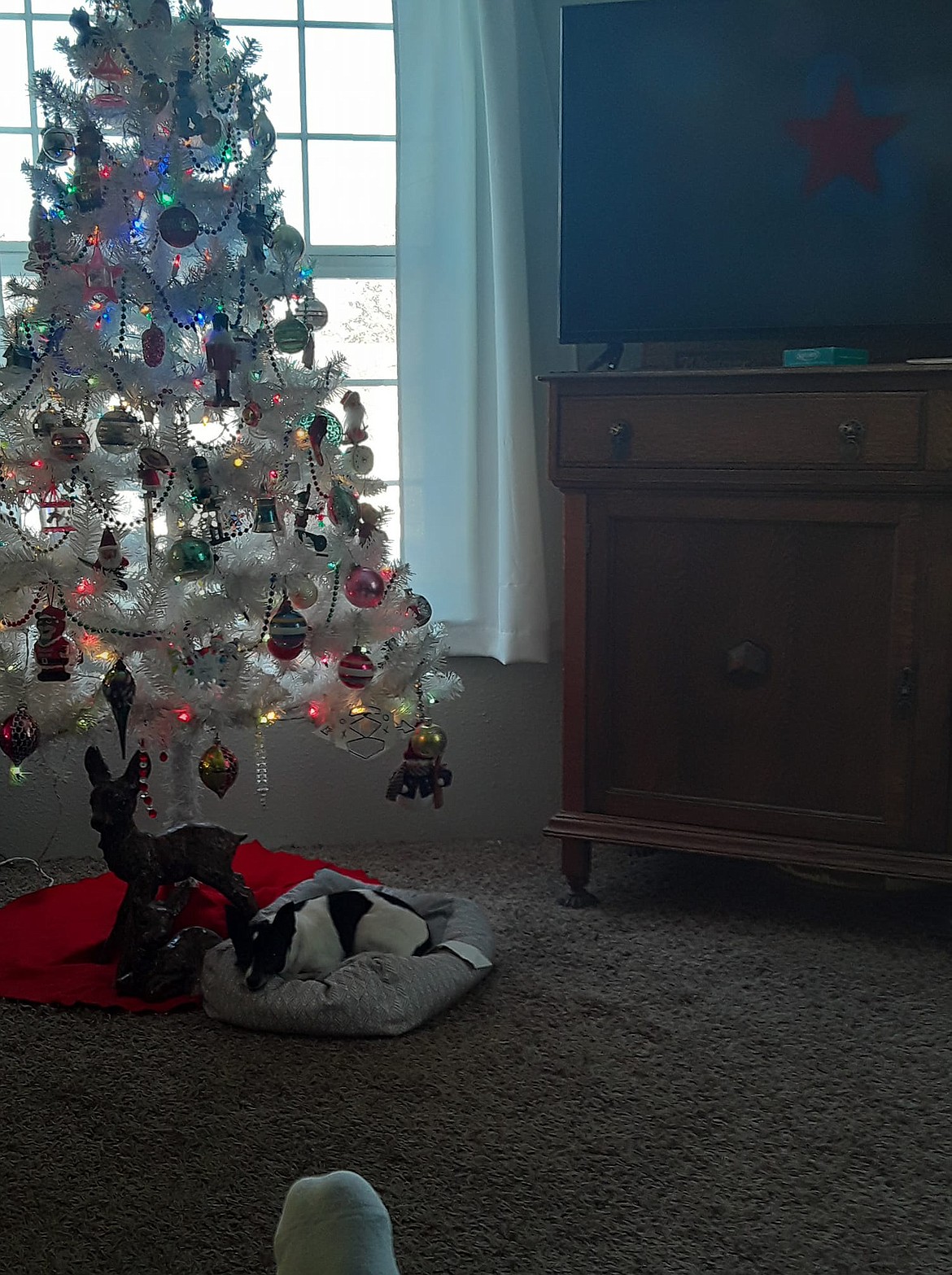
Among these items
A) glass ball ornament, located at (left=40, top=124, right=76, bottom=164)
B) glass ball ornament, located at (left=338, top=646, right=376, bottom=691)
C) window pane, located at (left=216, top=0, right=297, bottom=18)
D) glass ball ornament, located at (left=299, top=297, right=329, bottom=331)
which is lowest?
glass ball ornament, located at (left=338, top=646, right=376, bottom=691)

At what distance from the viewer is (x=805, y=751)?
7.60 ft

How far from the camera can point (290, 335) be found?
2242 mm

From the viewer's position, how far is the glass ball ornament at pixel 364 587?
7.52 ft

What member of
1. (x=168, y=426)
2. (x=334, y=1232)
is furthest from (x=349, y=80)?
(x=334, y=1232)

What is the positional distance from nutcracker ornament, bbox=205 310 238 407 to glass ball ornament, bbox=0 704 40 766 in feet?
2.11

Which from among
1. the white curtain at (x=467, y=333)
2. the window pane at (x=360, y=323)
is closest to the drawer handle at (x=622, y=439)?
the white curtain at (x=467, y=333)

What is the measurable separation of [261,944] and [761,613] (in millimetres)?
1073

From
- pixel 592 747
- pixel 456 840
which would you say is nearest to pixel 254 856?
pixel 456 840

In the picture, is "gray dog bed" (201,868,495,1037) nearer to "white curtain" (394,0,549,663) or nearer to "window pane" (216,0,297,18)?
"white curtain" (394,0,549,663)

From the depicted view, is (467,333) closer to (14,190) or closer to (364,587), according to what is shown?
(364,587)

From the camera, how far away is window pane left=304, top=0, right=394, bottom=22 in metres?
2.81

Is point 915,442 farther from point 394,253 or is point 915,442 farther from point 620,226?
point 394,253

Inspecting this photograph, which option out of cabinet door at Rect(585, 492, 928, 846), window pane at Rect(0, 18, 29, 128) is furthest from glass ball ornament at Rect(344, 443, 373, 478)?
window pane at Rect(0, 18, 29, 128)

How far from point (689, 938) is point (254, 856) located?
979 millimetres
